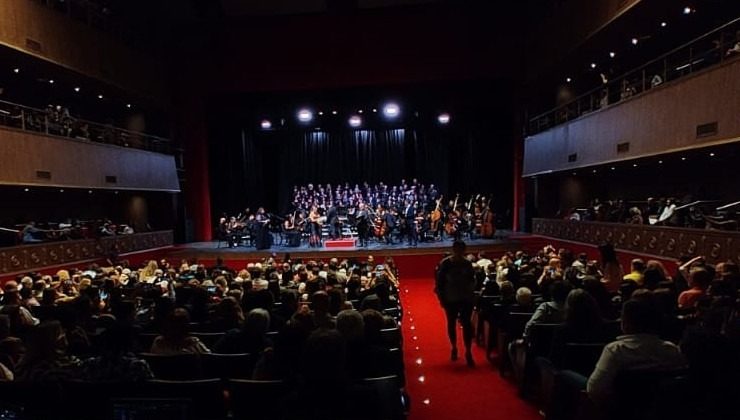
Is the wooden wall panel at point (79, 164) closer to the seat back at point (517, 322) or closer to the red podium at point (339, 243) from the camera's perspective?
the red podium at point (339, 243)

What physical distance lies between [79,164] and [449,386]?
41.4 feet

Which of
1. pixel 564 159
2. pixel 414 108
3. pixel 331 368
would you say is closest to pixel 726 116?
pixel 564 159

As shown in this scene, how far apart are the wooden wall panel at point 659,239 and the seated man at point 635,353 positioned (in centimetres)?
605

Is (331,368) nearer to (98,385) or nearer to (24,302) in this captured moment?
(98,385)

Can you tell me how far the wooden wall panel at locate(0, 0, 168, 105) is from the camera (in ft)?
38.5

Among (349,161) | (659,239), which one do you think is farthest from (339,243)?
(659,239)

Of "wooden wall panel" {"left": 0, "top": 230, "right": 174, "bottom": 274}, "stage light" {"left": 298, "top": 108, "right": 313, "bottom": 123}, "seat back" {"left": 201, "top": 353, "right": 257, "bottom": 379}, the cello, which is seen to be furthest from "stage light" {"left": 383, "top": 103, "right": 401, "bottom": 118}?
"seat back" {"left": 201, "top": 353, "right": 257, "bottom": 379}

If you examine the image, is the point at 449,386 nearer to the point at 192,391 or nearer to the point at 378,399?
the point at 378,399

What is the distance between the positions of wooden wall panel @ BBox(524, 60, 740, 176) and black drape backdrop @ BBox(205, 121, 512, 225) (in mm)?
5604

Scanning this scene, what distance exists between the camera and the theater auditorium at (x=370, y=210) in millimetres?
3207

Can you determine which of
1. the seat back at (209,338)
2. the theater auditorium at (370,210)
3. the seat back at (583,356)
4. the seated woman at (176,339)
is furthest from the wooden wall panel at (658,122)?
the seated woman at (176,339)

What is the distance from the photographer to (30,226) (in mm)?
12414

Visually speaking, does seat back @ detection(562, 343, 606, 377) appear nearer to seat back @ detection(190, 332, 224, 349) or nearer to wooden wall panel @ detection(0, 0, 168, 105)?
seat back @ detection(190, 332, 224, 349)

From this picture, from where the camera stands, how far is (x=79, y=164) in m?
14.1
